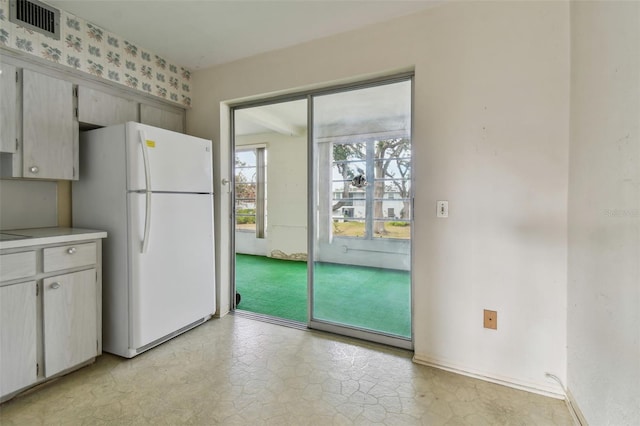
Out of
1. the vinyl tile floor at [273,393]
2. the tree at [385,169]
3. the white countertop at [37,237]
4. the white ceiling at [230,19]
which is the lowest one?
the vinyl tile floor at [273,393]

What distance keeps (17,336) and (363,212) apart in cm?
239

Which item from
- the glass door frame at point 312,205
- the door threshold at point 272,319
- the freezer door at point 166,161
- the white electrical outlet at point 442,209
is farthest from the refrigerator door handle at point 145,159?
the white electrical outlet at point 442,209

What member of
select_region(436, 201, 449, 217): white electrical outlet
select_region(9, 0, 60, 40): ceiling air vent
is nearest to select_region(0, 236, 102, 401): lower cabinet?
select_region(9, 0, 60, 40): ceiling air vent

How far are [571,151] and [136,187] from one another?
112 inches

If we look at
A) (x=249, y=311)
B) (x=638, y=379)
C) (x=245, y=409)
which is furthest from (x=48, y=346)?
(x=638, y=379)

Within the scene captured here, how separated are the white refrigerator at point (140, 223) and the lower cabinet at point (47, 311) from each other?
0.15m

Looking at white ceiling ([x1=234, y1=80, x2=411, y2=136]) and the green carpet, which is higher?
white ceiling ([x1=234, y1=80, x2=411, y2=136])

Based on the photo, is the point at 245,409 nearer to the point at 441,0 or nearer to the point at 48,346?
the point at 48,346

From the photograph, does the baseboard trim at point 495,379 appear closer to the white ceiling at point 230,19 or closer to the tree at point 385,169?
the tree at point 385,169

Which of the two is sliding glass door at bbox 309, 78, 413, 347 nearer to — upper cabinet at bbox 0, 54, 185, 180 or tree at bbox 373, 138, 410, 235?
tree at bbox 373, 138, 410, 235

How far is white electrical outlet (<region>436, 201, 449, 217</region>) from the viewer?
1994 mm

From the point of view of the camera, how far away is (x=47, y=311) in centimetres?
176

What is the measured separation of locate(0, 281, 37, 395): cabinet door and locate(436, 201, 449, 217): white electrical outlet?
2609mm

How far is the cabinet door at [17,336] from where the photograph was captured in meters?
1.58
